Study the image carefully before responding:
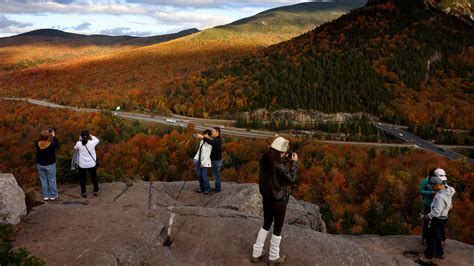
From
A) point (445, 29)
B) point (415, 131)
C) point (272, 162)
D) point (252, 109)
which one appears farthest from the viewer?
point (445, 29)

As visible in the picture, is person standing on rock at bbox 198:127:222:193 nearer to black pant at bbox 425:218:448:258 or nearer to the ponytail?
the ponytail

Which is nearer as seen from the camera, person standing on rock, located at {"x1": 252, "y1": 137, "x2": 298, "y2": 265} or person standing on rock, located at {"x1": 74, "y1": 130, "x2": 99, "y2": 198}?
person standing on rock, located at {"x1": 252, "y1": 137, "x2": 298, "y2": 265}

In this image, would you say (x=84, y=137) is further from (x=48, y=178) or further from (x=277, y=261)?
(x=277, y=261)

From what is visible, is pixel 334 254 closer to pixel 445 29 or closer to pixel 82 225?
pixel 82 225

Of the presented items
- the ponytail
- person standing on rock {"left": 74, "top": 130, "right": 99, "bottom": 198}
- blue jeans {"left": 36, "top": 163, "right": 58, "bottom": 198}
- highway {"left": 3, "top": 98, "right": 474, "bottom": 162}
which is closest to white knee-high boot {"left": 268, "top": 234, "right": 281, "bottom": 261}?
person standing on rock {"left": 74, "top": 130, "right": 99, "bottom": 198}

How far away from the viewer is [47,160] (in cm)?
1444

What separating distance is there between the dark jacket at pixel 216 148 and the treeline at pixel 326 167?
42256 millimetres

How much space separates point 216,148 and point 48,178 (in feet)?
22.4

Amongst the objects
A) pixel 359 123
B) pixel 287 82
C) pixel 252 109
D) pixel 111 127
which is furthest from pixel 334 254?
pixel 287 82

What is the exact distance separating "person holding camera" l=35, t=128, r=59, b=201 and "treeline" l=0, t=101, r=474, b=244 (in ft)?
149

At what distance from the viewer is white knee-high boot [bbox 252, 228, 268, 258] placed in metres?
10.1

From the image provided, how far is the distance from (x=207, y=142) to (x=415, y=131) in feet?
354

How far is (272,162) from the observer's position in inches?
375

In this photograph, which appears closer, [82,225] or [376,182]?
[82,225]
